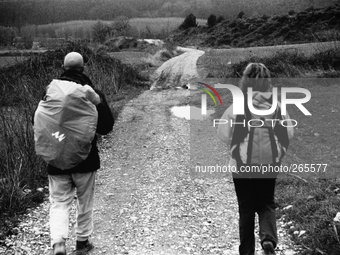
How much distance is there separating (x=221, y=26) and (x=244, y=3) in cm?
9837

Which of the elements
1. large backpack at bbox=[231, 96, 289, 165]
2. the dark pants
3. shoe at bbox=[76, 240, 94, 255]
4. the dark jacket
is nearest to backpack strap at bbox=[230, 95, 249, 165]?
large backpack at bbox=[231, 96, 289, 165]

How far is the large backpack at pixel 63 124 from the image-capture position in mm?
3588

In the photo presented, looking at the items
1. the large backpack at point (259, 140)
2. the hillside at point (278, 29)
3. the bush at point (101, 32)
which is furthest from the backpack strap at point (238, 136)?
the bush at point (101, 32)

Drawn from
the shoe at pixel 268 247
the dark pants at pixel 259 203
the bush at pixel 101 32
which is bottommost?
the shoe at pixel 268 247

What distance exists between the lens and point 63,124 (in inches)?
142

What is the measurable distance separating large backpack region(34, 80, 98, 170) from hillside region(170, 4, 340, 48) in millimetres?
28411

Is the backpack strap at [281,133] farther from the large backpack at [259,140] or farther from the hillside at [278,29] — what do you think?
the hillside at [278,29]

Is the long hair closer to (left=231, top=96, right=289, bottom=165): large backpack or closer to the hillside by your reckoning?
(left=231, top=96, right=289, bottom=165): large backpack

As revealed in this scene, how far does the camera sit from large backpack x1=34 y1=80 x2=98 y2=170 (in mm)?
3588

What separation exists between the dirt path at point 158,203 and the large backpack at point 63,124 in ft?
5.08

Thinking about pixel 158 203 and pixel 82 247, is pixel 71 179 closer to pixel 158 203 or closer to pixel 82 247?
pixel 82 247

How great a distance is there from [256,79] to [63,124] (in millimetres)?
2039

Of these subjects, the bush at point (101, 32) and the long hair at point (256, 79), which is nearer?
the long hair at point (256, 79)

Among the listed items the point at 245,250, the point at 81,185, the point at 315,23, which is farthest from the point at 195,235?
the point at 315,23
